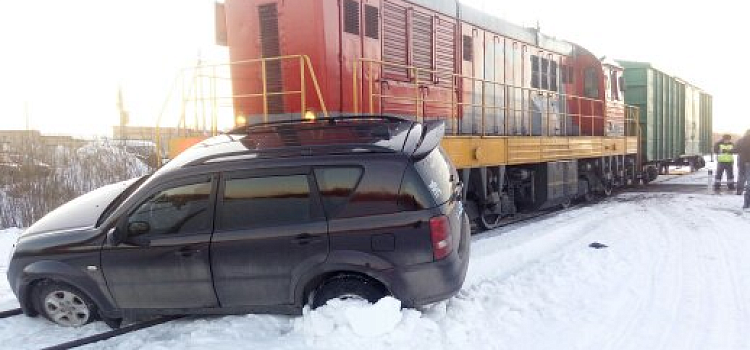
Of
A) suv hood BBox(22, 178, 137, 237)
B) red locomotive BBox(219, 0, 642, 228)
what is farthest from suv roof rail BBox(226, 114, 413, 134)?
suv hood BBox(22, 178, 137, 237)

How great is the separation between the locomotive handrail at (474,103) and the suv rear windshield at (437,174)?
2.05 metres

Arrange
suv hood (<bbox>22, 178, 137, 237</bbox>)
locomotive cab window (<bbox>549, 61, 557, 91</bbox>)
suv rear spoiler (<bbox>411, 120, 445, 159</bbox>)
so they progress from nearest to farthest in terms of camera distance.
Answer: suv rear spoiler (<bbox>411, 120, 445, 159</bbox>), suv hood (<bbox>22, 178, 137, 237</bbox>), locomotive cab window (<bbox>549, 61, 557, 91</bbox>)

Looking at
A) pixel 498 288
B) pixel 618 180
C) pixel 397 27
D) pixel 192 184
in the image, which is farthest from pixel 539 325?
pixel 618 180

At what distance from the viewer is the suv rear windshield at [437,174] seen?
4.20 metres

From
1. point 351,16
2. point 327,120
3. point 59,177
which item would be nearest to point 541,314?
point 327,120

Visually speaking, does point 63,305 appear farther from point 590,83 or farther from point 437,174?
point 590,83

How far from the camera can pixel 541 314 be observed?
4.66m

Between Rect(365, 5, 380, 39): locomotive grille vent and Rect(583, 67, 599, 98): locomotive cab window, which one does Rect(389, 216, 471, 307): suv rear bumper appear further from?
Rect(583, 67, 599, 98): locomotive cab window

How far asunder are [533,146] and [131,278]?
760 centimetres

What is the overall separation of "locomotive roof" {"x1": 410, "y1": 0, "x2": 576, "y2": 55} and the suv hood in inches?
209

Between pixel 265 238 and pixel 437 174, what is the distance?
4.95 feet

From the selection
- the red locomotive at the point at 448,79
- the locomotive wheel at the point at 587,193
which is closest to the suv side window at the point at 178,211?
the red locomotive at the point at 448,79

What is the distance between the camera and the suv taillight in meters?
4.05

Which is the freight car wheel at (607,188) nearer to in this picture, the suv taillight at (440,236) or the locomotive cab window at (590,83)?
A: the locomotive cab window at (590,83)
